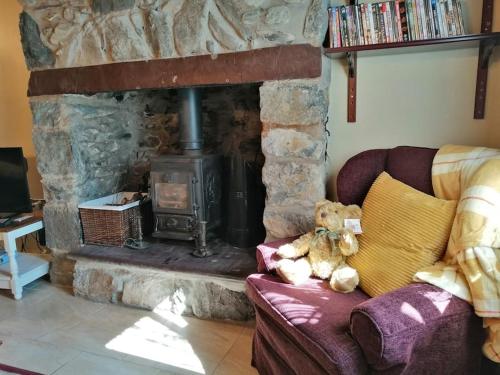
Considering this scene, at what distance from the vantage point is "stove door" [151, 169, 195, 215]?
2326 mm

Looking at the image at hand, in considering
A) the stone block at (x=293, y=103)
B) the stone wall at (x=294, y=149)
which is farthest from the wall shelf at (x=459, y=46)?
the stone block at (x=293, y=103)

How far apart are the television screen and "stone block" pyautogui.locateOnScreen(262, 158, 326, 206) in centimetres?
172

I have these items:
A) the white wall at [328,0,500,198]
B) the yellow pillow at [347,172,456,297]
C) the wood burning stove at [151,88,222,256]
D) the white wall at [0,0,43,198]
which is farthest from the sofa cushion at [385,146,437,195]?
the white wall at [0,0,43,198]

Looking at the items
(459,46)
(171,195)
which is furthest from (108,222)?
(459,46)

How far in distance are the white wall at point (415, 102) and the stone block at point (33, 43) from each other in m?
1.87

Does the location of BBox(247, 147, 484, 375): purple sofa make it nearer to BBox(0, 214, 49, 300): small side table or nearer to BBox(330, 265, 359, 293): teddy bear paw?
BBox(330, 265, 359, 293): teddy bear paw

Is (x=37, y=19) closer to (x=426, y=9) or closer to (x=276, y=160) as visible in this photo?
(x=276, y=160)

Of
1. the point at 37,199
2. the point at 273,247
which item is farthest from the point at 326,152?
the point at 37,199

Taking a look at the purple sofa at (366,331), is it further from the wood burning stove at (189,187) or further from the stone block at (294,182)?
the wood burning stove at (189,187)

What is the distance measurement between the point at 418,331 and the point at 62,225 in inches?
94.5

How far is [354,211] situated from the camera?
1712mm

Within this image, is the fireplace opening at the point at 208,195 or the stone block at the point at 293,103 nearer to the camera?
the stone block at the point at 293,103

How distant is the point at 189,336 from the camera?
197 centimetres

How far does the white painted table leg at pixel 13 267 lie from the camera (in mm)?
2400
